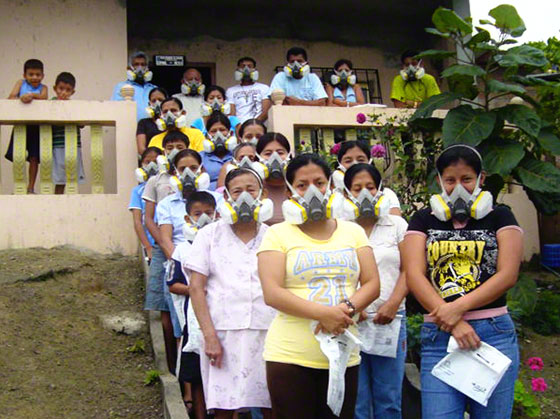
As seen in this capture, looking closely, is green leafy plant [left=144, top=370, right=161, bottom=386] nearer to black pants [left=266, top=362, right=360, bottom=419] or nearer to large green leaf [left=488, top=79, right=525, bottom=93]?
black pants [left=266, top=362, right=360, bottom=419]

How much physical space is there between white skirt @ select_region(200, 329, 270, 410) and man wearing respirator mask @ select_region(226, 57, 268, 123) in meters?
5.34

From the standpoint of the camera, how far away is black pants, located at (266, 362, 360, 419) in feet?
11.1

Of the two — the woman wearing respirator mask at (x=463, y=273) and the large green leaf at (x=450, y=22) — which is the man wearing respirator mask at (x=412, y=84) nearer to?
the large green leaf at (x=450, y=22)

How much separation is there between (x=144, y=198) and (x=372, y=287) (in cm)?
324

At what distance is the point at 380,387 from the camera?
421cm

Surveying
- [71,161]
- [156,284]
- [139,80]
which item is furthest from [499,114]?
[139,80]

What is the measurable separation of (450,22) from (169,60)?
5.97 m

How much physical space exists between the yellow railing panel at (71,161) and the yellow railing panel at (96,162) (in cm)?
17

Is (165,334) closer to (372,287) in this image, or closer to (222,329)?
(222,329)

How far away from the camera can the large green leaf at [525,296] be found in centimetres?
617

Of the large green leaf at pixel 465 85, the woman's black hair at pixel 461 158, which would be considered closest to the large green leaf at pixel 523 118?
the large green leaf at pixel 465 85

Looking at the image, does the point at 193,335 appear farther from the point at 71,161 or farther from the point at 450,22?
the point at 71,161

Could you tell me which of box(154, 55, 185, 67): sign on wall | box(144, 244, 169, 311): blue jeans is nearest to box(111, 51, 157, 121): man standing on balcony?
box(154, 55, 185, 67): sign on wall

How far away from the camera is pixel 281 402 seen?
340 centimetres
